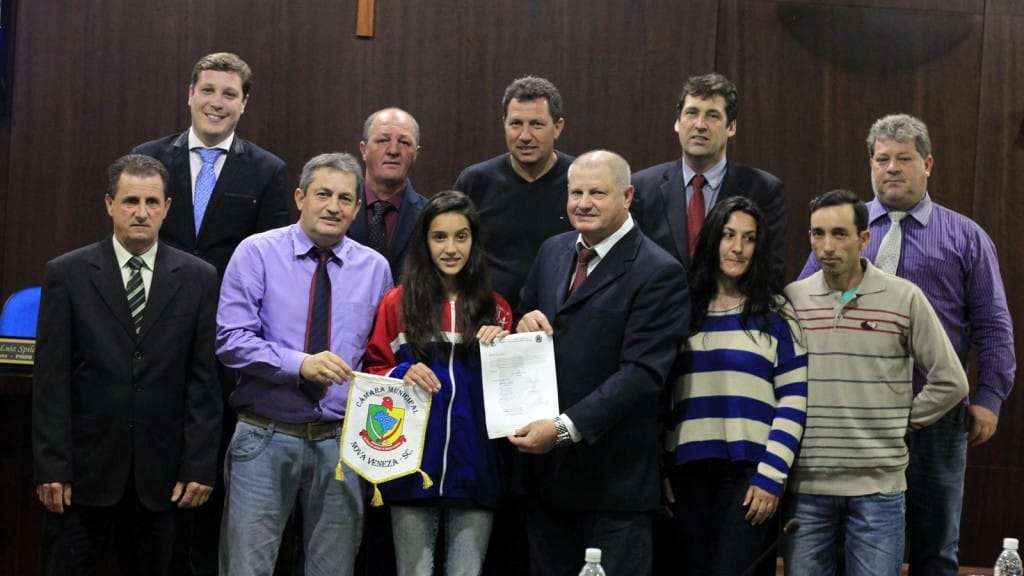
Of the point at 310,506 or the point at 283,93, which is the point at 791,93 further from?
the point at 310,506

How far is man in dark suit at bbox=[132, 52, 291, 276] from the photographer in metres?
4.22

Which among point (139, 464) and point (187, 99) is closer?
point (139, 464)

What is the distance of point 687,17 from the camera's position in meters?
5.42

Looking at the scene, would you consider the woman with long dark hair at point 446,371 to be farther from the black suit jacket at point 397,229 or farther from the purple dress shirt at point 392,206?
the purple dress shirt at point 392,206

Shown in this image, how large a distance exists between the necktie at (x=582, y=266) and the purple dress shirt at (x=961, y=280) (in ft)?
2.91

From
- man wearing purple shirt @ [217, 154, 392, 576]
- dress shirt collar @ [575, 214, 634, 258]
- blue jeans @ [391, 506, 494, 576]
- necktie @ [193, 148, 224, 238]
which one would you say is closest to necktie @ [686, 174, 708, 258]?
dress shirt collar @ [575, 214, 634, 258]

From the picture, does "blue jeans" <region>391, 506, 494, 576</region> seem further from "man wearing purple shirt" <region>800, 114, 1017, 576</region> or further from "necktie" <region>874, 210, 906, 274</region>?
"necktie" <region>874, 210, 906, 274</region>

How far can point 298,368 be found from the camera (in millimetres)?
3451

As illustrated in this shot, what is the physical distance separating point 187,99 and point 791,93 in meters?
2.73

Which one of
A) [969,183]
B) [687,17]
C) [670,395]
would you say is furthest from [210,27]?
[969,183]

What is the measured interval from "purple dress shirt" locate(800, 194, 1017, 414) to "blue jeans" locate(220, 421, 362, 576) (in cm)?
176

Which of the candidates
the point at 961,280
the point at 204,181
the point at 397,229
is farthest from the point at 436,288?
the point at 961,280

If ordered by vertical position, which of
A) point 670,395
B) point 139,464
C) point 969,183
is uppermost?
point 969,183

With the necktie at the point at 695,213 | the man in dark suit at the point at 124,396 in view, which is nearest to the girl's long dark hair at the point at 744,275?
the necktie at the point at 695,213
